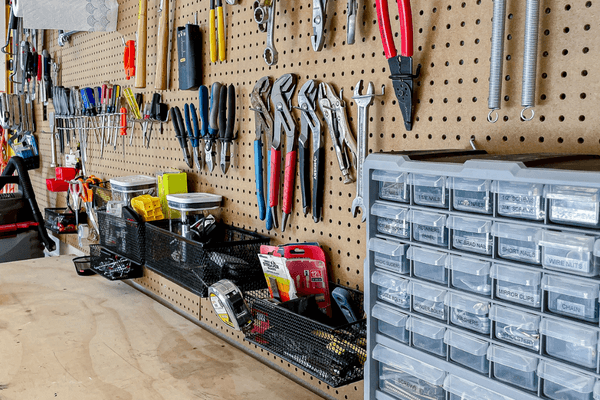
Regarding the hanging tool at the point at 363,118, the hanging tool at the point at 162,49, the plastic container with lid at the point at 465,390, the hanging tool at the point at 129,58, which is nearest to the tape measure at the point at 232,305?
the hanging tool at the point at 363,118

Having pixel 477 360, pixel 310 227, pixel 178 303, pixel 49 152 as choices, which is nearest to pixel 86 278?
pixel 178 303

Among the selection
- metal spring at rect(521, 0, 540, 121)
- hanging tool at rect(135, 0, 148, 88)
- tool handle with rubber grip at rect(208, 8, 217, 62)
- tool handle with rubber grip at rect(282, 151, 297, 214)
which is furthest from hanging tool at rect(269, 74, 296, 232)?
hanging tool at rect(135, 0, 148, 88)

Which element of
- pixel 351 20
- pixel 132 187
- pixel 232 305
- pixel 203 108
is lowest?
pixel 232 305

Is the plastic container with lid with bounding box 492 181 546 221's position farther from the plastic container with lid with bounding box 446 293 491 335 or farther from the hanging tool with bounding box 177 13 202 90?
the hanging tool with bounding box 177 13 202 90

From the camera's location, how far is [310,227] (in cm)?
126

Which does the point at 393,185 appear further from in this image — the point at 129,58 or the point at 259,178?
the point at 129,58

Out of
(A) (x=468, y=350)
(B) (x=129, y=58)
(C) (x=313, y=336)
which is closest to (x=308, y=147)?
(C) (x=313, y=336)

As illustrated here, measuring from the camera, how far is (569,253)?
55 cm

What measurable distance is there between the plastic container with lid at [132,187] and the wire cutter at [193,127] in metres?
0.31

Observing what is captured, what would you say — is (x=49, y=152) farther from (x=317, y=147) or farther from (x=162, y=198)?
(x=317, y=147)

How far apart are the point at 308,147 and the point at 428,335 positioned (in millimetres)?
630

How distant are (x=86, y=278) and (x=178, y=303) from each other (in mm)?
516

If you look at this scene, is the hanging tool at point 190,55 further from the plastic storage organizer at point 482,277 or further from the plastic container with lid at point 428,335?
the plastic container with lid at point 428,335

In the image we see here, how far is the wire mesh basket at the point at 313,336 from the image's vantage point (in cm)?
96
